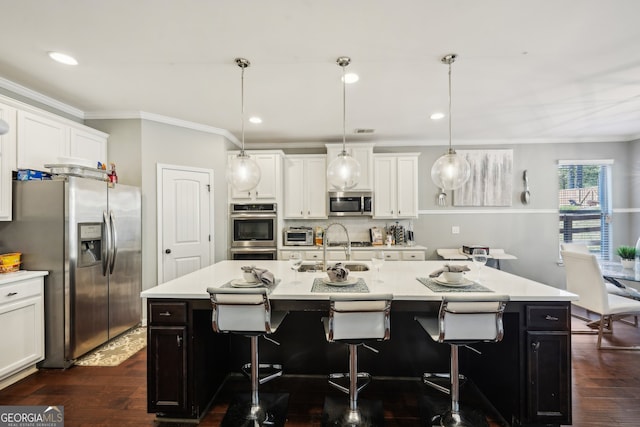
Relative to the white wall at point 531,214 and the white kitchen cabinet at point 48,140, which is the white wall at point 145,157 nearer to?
the white kitchen cabinet at point 48,140

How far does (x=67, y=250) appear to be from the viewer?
8.63 feet

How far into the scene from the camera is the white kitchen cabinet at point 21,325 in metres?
2.29

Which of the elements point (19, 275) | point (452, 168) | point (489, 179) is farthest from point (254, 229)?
point (489, 179)

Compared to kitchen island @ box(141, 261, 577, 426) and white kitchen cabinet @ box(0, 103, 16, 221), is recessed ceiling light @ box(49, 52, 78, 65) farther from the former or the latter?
kitchen island @ box(141, 261, 577, 426)

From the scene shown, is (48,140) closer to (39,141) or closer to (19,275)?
(39,141)

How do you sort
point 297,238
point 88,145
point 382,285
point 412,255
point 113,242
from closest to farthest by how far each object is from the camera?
point 382,285 → point 113,242 → point 88,145 → point 412,255 → point 297,238

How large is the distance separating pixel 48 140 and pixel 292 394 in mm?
3279

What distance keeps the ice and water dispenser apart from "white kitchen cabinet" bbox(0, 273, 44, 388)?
335mm

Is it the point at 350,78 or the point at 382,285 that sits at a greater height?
the point at 350,78

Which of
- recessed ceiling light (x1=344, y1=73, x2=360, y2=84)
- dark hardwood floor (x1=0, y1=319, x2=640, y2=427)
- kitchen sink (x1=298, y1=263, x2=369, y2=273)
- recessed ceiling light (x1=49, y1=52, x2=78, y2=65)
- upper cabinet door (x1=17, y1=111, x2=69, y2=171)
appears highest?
recessed ceiling light (x1=49, y1=52, x2=78, y2=65)

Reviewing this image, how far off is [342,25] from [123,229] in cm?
297

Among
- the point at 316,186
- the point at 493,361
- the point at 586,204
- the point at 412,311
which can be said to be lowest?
the point at 493,361

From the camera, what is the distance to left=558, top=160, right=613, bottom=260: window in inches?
187

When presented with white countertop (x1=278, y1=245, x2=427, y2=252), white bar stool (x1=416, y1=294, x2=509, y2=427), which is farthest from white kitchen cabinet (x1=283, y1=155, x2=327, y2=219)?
white bar stool (x1=416, y1=294, x2=509, y2=427)
